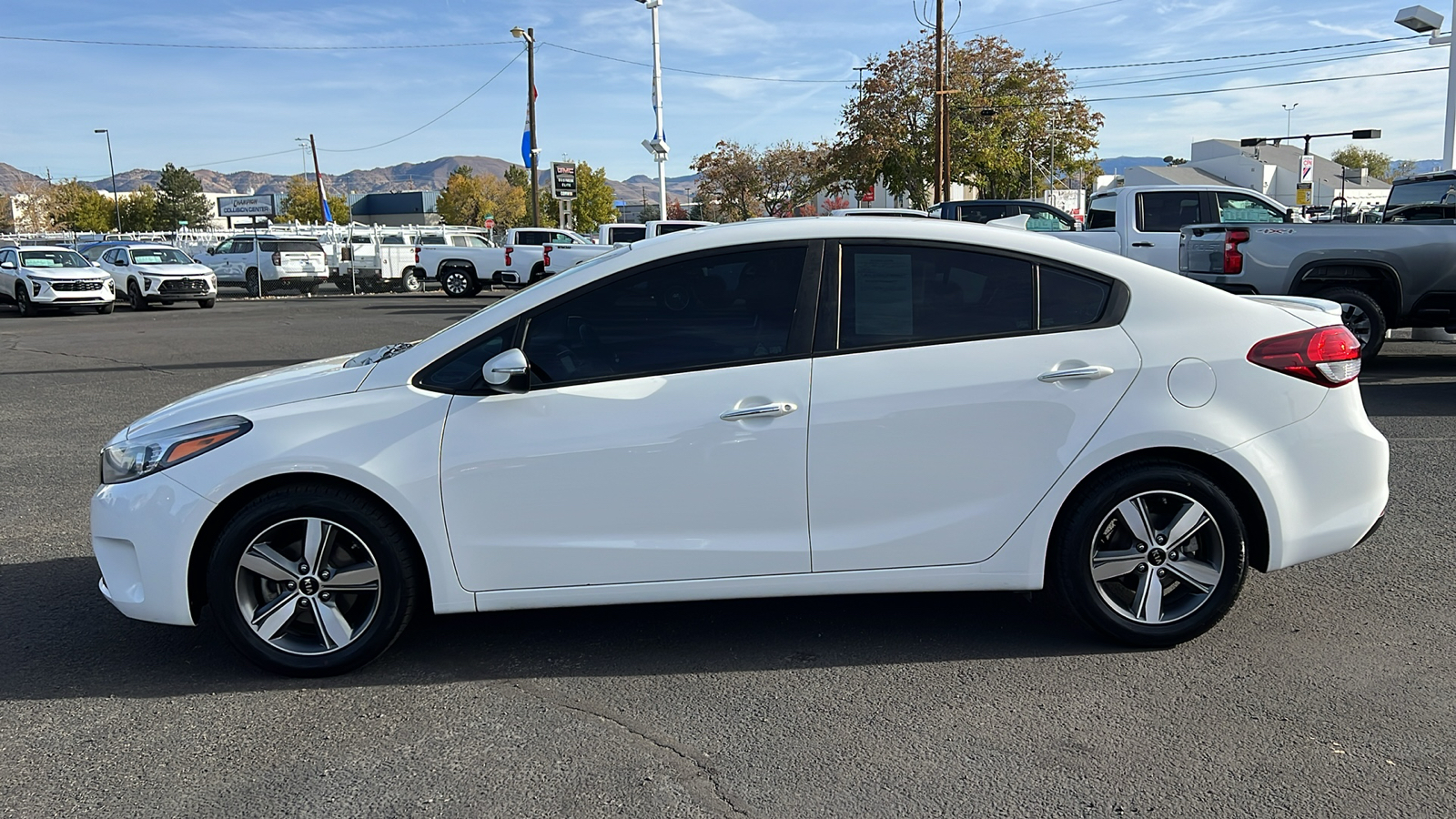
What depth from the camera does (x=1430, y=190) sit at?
14.9 meters

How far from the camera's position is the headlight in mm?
3852

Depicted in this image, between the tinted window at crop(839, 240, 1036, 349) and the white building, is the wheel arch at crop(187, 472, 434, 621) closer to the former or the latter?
the tinted window at crop(839, 240, 1036, 349)

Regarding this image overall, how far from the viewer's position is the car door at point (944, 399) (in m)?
3.86

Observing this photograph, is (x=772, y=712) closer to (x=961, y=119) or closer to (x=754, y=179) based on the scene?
(x=961, y=119)

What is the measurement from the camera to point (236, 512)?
3863 mm

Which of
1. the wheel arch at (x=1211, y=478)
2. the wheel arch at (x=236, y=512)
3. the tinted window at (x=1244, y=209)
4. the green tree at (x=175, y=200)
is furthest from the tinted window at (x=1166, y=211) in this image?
the green tree at (x=175, y=200)

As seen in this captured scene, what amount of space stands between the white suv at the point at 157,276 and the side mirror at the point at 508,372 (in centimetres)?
2604

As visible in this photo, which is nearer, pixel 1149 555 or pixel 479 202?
pixel 1149 555

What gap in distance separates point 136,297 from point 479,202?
98.6m

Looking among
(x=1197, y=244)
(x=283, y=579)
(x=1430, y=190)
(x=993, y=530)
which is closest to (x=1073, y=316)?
(x=993, y=530)

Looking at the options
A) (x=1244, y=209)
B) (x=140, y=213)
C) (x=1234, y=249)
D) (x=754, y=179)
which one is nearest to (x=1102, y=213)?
(x=1244, y=209)

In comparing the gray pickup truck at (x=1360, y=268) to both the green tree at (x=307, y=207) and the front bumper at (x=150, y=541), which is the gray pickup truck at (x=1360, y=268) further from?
the green tree at (x=307, y=207)

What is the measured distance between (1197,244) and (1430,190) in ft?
19.6

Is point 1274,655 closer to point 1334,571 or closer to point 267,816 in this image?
point 1334,571
